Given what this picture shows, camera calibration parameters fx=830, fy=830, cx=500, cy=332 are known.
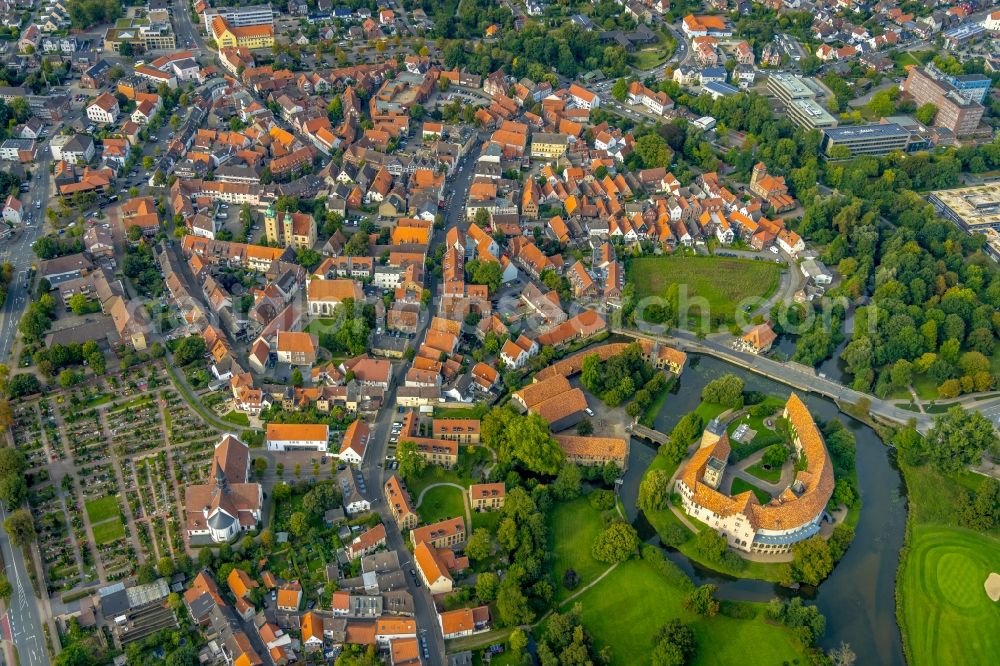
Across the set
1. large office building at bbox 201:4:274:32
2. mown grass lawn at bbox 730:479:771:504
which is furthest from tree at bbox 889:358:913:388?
large office building at bbox 201:4:274:32

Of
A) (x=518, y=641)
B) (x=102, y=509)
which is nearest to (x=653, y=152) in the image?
(x=518, y=641)

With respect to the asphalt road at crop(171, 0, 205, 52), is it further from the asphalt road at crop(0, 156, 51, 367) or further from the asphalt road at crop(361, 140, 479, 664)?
the asphalt road at crop(361, 140, 479, 664)

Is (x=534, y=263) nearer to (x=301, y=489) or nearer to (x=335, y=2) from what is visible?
(x=301, y=489)

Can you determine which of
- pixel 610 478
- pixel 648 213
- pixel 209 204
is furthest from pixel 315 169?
pixel 610 478

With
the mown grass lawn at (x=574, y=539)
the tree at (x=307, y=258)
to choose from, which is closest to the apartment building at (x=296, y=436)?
the mown grass lawn at (x=574, y=539)

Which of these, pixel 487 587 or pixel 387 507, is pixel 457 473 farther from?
pixel 487 587

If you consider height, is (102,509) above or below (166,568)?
below
